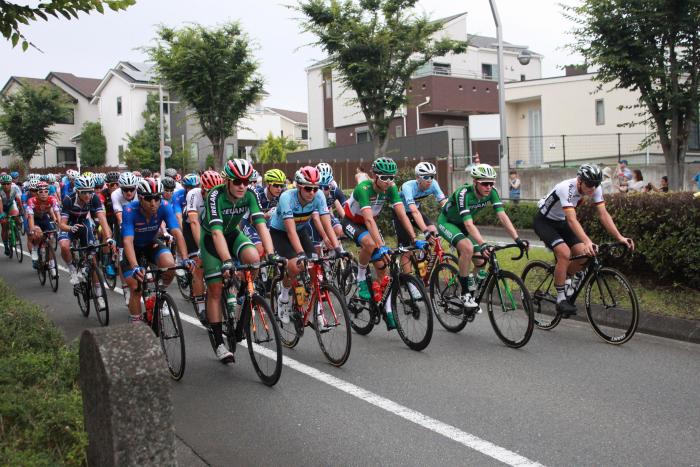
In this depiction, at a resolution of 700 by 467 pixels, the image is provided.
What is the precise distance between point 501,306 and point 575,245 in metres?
1.24

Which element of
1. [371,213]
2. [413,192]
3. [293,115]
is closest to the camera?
[371,213]

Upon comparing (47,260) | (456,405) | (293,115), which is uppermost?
(293,115)

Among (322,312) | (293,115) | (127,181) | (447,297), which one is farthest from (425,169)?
(293,115)

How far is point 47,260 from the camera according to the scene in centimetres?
1373

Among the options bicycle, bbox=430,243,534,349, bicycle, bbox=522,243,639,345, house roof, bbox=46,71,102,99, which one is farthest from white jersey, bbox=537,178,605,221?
house roof, bbox=46,71,102,99

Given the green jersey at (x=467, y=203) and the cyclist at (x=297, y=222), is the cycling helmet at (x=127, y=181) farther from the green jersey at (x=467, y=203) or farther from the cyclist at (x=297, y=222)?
the green jersey at (x=467, y=203)

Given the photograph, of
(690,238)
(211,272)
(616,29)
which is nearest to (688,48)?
(616,29)

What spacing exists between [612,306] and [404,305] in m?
2.39

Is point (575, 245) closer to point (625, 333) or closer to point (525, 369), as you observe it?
point (625, 333)

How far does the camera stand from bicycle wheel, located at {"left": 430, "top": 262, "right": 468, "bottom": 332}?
8.88m

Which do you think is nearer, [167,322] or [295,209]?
[167,322]

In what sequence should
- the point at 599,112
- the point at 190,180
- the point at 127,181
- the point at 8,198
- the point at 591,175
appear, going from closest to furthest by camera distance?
1. the point at 591,175
2. the point at 127,181
3. the point at 190,180
4. the point at 8,198
5. the point at 599,112

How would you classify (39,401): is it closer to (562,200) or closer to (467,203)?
(467,203)

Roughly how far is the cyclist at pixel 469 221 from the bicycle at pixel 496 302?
0.17 metres
